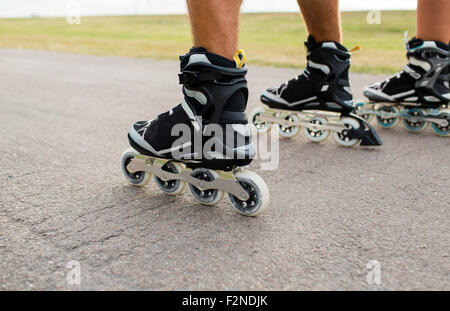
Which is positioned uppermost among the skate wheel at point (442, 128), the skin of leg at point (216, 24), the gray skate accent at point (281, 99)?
the skin of leg at point (216, 24)

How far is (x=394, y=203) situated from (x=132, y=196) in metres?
1.19

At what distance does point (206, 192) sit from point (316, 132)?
1386 mm

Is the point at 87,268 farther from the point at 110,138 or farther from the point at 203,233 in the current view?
the point at 110,138

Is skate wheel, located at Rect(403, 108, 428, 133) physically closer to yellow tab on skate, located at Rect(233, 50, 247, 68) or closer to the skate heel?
the skate heel

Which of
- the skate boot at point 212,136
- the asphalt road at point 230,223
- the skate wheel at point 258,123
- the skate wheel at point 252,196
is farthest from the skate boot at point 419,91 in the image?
the skate wheel at point 252,196

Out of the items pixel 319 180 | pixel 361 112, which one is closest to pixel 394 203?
pixel 319 180

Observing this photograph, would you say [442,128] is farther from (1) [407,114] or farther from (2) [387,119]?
(2) [387,119]

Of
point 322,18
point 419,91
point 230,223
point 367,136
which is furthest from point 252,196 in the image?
point 419,91

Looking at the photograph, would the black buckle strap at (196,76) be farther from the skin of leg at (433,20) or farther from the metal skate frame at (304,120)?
the skin of leg at (433,20)

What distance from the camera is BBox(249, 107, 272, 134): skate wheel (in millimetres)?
3334

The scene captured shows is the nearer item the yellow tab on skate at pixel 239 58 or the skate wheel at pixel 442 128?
the yellow tab on skate at pixel 239 58

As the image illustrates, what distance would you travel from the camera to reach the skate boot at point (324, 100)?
292 cm

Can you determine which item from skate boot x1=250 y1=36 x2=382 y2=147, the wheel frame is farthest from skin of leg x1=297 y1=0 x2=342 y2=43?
the wheel frame

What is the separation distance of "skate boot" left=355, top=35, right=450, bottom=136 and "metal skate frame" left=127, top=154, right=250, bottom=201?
2.00m
